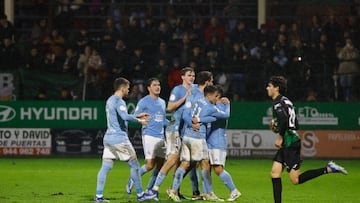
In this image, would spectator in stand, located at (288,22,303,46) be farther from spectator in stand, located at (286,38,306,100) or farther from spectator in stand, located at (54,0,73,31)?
spectator in stand, located at (54,0,73,31)

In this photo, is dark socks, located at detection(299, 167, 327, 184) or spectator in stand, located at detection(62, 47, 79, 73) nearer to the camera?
dark socks, located at detection(299, 167, 327, 184)

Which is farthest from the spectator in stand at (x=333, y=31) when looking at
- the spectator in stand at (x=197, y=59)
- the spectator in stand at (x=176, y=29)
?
the spectator in stand at (x=176, y=29)

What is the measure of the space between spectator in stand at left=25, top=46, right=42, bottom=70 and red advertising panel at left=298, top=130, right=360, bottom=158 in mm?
9078

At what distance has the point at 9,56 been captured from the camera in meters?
28.4

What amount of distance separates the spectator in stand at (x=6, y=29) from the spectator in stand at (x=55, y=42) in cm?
117

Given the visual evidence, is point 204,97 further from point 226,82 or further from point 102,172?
point 226,82

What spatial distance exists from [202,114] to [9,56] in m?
14.8

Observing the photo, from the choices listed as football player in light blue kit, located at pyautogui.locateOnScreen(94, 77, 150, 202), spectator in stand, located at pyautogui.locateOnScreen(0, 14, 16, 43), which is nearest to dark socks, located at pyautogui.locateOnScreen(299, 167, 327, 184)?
football player in light blue kit, located at pyautogui.locateOnScreen(94, 77, 150, 202)

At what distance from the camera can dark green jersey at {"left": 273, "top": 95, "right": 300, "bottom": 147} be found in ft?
43.4

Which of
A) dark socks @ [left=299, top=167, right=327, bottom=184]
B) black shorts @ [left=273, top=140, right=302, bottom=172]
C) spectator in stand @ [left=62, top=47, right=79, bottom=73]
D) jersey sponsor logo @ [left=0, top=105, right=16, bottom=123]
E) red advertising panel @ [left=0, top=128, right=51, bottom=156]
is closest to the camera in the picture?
black shorts @ [left=273, top=140, right=302, bottom=172]

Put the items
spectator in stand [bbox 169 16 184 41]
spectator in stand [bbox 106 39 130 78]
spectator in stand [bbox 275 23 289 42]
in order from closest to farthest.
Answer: spectator in stand [bbox 106 39 130 78] < spectator in stand [bbox 275 23 289 42] < spectator in stand [bbox 169 16 184 41]

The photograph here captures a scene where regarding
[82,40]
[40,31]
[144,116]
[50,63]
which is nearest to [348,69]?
[82,40]

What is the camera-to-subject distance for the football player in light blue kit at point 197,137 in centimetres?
1507

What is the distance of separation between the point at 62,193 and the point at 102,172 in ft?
6.72
